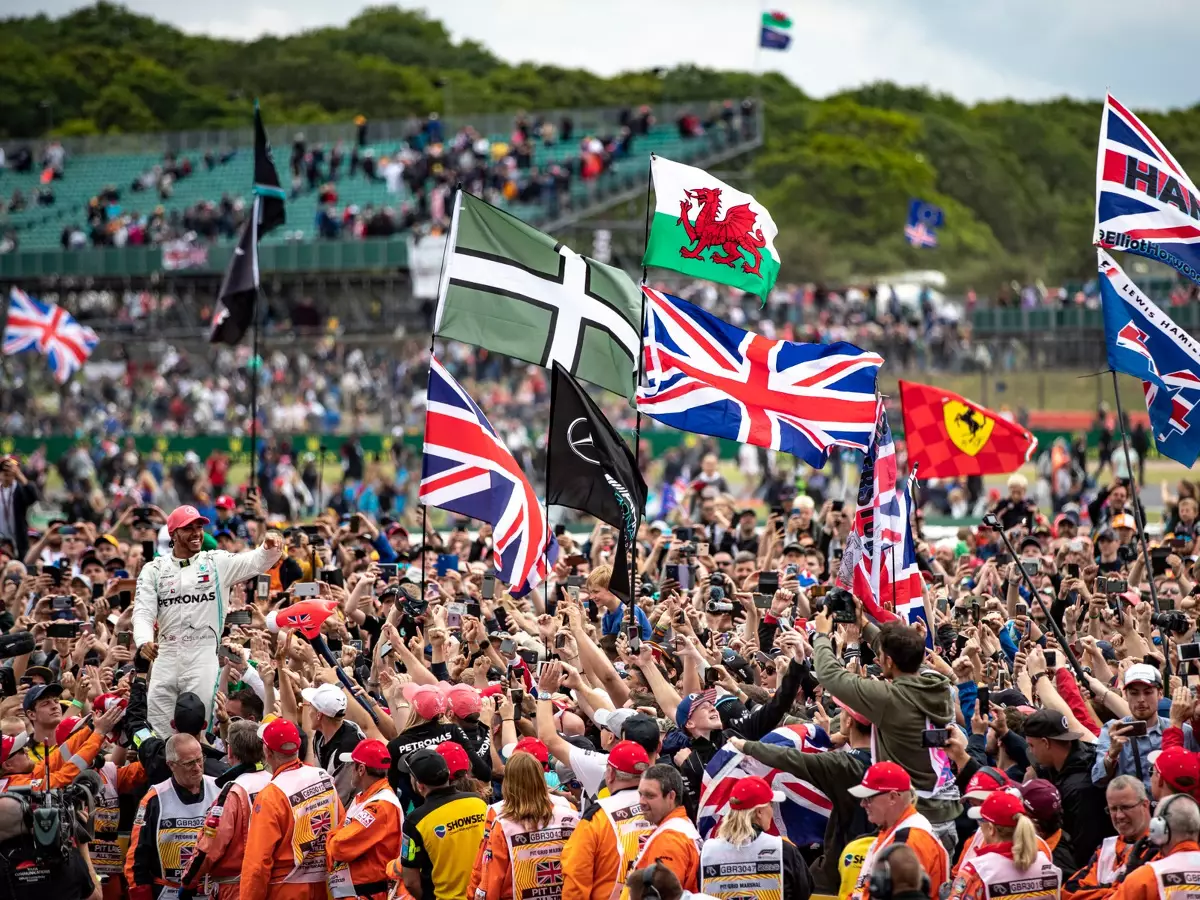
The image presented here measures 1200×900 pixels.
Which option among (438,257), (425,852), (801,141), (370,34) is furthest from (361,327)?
(370,34)

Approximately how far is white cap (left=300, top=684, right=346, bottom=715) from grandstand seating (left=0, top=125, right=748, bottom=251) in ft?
135

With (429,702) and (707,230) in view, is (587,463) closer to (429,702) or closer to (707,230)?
(707,230)

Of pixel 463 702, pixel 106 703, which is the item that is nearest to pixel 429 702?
pixel 463 702

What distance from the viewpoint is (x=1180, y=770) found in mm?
6852

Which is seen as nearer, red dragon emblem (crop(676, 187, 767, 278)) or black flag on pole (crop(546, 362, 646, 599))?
black flag on pole (crop(546, 362, 646, 599))

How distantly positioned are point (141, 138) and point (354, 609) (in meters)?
52.3

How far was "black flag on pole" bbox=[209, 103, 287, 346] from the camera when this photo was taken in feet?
60.0

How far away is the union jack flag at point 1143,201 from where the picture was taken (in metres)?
12.3

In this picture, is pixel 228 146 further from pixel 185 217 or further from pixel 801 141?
pixel 801 141

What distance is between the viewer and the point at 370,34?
101 metres

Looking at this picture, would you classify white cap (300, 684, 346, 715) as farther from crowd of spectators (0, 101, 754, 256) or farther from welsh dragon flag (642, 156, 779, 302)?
crowd of spectators (0, 101, 754, 256)

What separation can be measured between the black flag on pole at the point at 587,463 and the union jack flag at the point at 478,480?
0.45 meters

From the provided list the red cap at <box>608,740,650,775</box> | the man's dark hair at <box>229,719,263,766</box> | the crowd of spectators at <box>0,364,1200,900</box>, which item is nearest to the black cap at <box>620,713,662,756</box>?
the crowd of spectators at <box>0,364,1200,900</box>

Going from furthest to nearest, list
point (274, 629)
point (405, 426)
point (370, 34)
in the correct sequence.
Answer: point (370, 34)
point (405, 426)
point (274, 629)
